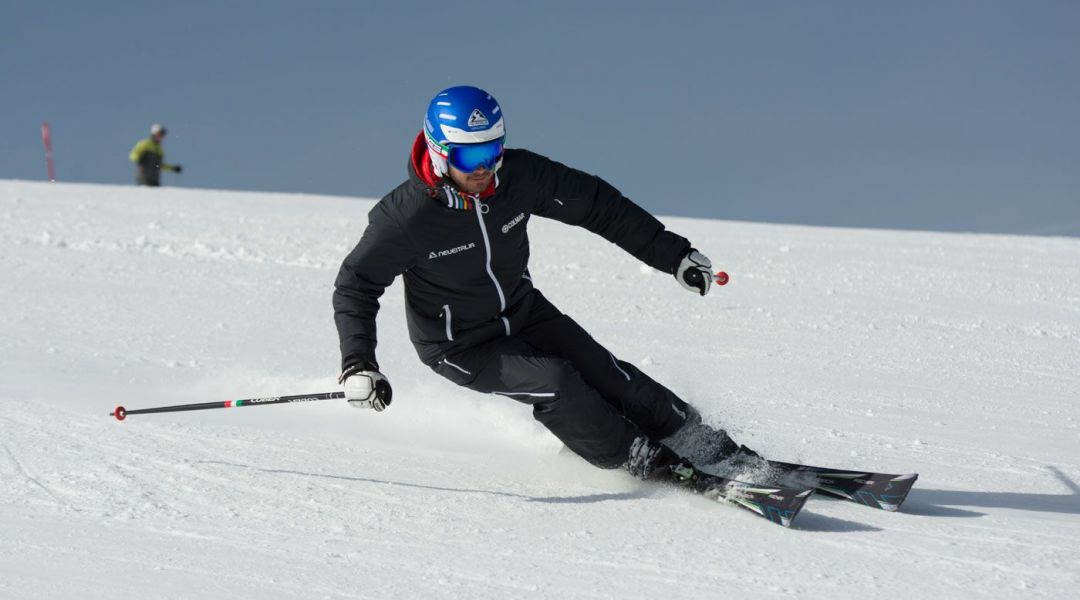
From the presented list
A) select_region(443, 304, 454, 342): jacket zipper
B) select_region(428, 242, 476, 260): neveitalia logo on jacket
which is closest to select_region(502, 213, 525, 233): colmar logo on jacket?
select_region(428, 242, 476, 260): neveitalia logo on jacket

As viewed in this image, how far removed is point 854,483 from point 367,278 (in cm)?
220

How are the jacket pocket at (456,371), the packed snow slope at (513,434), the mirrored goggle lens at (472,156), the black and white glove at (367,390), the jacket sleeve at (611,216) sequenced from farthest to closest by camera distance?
the jacket sleeve at (611,216) < the jacket pocket at (456,371) < the mirrored goggle lens at (472,156) < the black and white glove at (367,390) < the packed snow slope at (513,434)

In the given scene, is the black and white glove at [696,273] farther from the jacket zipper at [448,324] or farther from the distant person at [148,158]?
the distant person at [148,158]

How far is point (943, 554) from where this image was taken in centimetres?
358

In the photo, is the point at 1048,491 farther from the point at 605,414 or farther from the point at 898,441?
the point at 605,414

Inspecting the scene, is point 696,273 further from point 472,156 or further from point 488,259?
point 472,156

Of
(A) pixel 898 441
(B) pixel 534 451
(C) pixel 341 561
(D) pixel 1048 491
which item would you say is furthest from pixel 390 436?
(D) pixel 1048 491

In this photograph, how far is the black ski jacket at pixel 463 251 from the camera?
429cm

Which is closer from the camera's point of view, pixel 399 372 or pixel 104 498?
pixel 104 498

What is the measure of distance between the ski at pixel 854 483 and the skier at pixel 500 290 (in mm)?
302

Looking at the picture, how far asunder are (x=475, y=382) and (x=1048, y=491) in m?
2.56

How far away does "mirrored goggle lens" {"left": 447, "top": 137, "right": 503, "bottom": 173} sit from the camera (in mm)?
4215

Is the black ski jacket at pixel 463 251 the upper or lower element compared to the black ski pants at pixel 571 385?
upper

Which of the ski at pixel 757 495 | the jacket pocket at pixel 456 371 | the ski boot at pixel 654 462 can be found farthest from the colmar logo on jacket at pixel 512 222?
the ski at pixel 757 495
